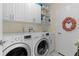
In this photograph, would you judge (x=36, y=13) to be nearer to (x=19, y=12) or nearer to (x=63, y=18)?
(x=19, y=12)

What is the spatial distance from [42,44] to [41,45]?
0.8 inches

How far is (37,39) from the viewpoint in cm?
120

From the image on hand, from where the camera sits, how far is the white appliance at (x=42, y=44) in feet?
3.88

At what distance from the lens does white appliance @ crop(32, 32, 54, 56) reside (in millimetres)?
1182

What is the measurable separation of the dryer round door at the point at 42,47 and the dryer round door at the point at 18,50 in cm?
13

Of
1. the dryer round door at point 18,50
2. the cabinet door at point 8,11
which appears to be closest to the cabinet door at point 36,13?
the cabinet door at point 8,11

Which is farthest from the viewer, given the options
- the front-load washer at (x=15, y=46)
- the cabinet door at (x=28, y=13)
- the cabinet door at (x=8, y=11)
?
the cabinet door at (x=28, y=13)

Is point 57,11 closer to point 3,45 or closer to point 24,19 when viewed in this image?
point 24,19

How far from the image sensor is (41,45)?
4.21 feet

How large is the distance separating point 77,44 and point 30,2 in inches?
30.5

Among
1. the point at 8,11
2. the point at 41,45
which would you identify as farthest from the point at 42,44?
the point at 8,11

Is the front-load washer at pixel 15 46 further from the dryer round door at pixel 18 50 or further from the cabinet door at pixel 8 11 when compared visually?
the cabinet door at pixel 8 11

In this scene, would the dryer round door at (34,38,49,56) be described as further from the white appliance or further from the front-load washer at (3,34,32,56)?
the front-load washer at (3,34,32,56)

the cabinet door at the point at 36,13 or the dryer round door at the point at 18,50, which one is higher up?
the cabinet door at the point at 36,13
